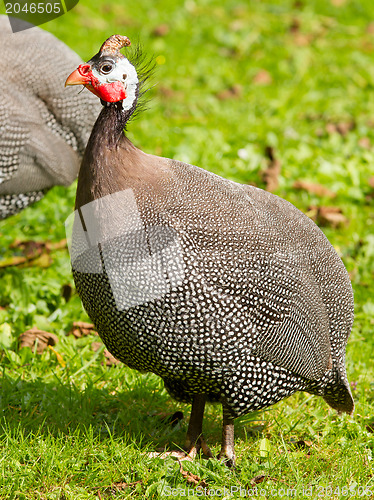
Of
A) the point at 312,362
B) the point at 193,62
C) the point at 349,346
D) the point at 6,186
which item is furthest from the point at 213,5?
the point at 312,362

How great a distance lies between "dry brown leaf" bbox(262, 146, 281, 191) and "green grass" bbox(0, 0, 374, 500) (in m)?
0.08

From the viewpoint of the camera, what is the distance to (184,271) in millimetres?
2592

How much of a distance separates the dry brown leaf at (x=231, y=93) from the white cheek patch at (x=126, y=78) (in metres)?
3.92

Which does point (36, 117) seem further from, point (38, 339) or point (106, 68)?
point (106, 68)

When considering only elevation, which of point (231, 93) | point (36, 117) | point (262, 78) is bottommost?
point (231, 93)

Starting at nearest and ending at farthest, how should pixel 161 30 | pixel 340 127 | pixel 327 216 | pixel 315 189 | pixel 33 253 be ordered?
pixel 33 253
pixel 327 216
pixel 315 189
pixel 340 127
pixel 161 30

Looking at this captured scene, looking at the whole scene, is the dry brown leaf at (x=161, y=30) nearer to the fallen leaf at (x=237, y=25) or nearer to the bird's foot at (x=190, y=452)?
the fallen leaf at (x=237, y=25)

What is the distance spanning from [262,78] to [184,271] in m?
4.61

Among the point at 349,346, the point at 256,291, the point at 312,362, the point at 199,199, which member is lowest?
the point at 349,346

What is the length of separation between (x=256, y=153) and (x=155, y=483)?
325 cm

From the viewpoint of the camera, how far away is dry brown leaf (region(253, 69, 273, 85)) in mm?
6738

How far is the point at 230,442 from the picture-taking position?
9.66 feet

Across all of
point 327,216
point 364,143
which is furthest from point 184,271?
point 364,143

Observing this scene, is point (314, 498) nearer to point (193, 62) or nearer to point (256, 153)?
point (256, 153)
